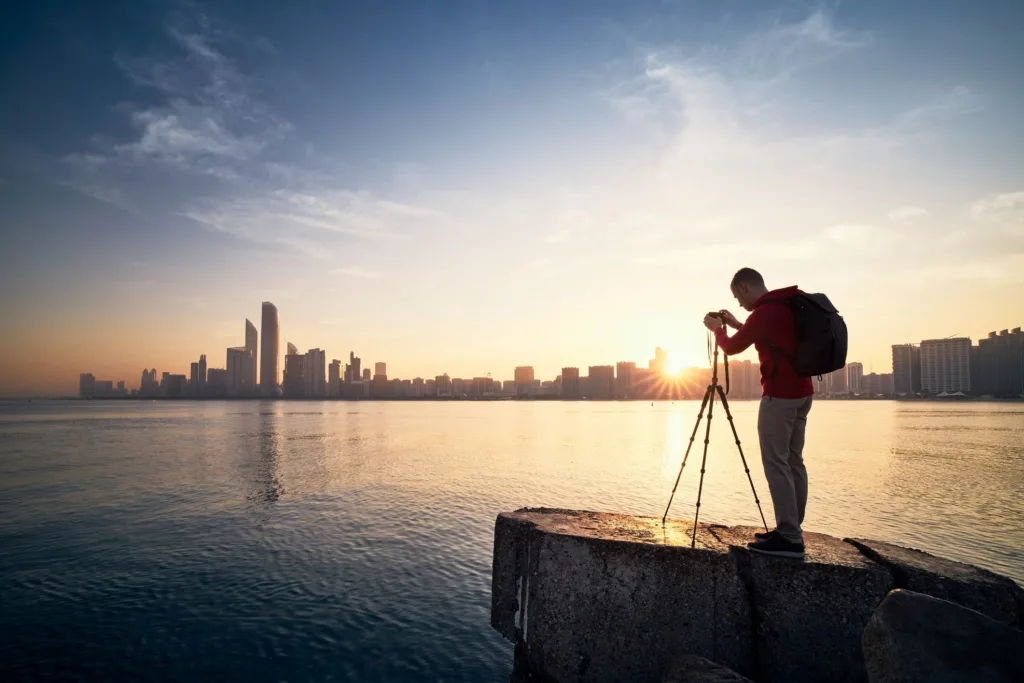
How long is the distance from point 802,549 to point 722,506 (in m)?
12.5

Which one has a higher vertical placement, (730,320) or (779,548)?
(730,320)

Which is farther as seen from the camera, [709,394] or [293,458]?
[293,458]

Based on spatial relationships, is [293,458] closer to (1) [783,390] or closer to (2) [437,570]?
(2) [437,570]

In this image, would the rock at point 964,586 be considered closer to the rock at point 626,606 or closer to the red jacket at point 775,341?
the rock at point 626,606

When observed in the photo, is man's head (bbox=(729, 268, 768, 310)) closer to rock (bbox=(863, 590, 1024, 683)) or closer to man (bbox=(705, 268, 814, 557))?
man (bbox=(705, 268, 814, 557))

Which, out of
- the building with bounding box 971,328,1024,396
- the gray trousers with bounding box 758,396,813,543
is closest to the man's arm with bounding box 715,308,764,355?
the gray trousers with bounding box 758,396,813,543

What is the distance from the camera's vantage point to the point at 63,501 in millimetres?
17734

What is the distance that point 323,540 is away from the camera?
1273 centimetres

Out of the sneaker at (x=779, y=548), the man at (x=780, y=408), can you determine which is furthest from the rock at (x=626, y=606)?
the man at (x=780, y=408)

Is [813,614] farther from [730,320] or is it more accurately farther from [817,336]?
[730,320]

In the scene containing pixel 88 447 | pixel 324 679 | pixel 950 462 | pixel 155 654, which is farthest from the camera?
pixel 88 447

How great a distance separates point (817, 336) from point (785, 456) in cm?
123

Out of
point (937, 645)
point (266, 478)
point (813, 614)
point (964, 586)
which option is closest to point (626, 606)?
point (813, 614)

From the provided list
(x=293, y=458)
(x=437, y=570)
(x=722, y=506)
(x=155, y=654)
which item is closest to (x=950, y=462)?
(x=722, y=506)
